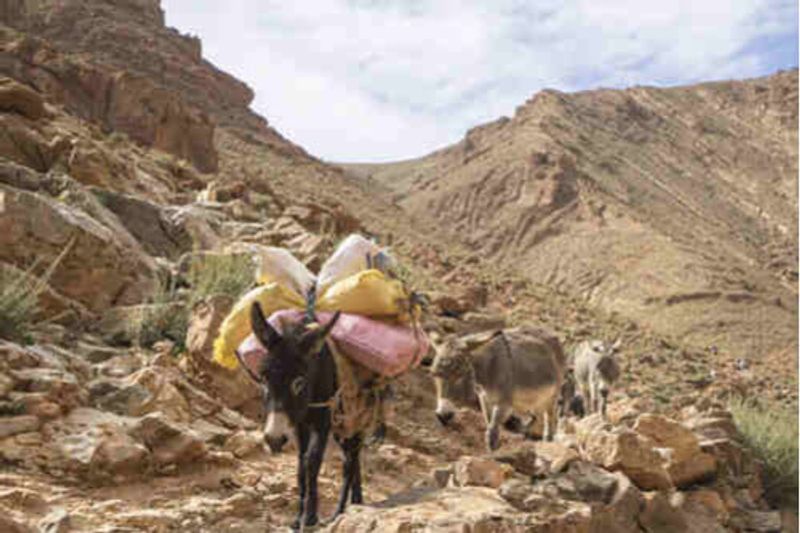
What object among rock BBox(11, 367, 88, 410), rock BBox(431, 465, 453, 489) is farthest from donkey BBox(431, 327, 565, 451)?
rock BBox(11, 367, 88, 410)

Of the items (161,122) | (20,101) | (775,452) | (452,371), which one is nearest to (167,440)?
(452,371)

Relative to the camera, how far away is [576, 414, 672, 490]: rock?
24.2 ft

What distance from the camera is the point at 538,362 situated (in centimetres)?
952

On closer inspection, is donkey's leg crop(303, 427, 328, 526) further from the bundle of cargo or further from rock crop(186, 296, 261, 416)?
rock crop(186, 296, 261, 416)

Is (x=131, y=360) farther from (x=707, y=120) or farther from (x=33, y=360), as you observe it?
(x=707, y=120)

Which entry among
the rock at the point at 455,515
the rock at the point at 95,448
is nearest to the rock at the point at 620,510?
the rock at the point at 455,515

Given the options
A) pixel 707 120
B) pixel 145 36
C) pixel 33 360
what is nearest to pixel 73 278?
pixel 33 360

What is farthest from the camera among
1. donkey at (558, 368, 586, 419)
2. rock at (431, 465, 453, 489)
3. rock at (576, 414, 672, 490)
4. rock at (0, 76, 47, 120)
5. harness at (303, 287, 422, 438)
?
rock at (0, 76, 47, 120)

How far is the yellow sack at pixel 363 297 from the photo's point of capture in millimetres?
5500

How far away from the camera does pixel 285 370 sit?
4.64 metres

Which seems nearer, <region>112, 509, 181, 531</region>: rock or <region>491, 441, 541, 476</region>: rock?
<region>112, 509, 181, 531</region>: rock

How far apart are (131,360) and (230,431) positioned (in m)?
1.34

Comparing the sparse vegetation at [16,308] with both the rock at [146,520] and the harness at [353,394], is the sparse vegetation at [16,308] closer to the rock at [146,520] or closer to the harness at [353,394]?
the rock at [146,520]

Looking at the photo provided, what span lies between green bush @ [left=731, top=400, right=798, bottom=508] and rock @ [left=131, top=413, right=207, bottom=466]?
7.77m
